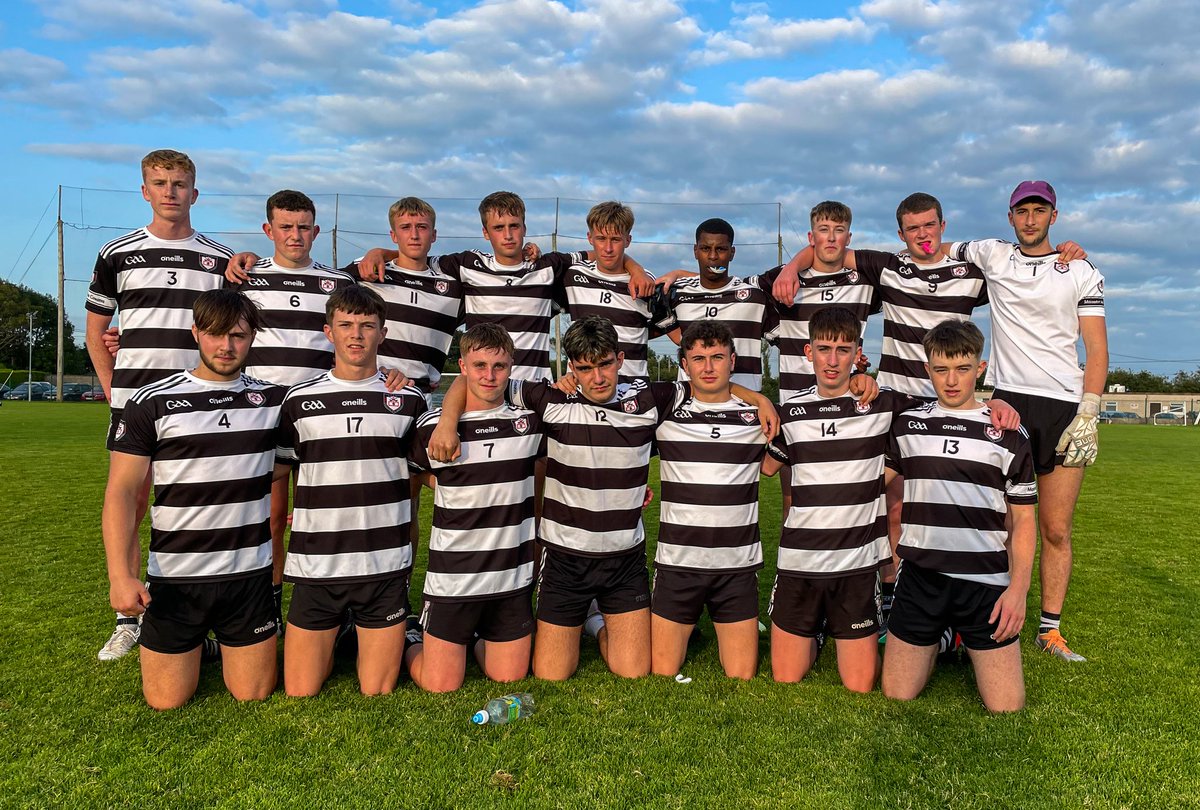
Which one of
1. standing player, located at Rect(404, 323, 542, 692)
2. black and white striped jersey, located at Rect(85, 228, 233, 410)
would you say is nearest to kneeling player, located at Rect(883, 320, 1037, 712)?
standing player, located at Rect(404, 323, 542, 692)

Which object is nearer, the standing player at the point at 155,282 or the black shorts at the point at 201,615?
the black shorts at the point at 201,615

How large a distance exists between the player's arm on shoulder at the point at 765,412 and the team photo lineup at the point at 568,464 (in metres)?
0.02

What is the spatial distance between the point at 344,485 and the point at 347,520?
Answer: 17 cm

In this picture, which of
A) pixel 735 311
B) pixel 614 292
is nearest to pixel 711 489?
pixel 735 311

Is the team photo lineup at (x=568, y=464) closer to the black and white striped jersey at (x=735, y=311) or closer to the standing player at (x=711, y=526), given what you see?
the standing player at (x=711, y=526)

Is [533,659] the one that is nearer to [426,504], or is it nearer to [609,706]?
[609,706]

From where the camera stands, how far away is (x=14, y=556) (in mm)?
6527

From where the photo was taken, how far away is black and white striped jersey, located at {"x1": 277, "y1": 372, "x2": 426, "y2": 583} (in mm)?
3674

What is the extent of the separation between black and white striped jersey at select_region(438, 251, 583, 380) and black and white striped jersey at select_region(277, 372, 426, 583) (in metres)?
1.31

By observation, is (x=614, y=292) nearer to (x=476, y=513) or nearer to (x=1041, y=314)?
(x=476, y=513)

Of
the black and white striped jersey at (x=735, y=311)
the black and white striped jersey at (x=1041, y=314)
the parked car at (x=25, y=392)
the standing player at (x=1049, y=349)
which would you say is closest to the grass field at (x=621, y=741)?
the standing player at (x=1049, y=349)

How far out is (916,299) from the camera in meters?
4.76

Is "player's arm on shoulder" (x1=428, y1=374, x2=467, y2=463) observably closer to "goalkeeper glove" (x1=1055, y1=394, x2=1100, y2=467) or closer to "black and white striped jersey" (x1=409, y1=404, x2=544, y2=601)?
"black and white striped jersey" (x1=409, y1=404, x2=544, y2=601)

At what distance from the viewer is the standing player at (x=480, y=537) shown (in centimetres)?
382
